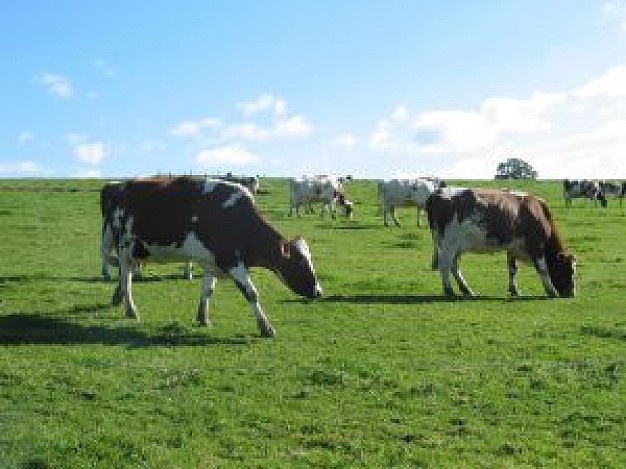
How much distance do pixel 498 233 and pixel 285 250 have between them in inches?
275

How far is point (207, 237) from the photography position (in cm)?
1611

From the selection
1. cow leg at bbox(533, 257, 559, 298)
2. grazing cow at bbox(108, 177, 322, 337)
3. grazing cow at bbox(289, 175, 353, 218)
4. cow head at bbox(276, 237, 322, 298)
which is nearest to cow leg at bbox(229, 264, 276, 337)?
grazing cow at bbox(108, 177, 322, 337)

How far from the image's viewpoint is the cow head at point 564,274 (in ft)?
71.3

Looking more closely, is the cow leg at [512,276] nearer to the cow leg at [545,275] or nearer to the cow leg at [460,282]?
the cow leg at [545,275]

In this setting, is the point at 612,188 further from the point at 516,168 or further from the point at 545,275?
the point at 516,168

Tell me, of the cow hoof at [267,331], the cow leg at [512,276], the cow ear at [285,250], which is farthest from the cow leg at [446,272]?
the cow hoof at [267,331]

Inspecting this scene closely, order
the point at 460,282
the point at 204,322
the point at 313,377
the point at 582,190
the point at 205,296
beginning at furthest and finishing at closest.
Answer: the point at 582,190, the point at 460,282, the point at 204,322, the point at 205,296, the point at 313,377

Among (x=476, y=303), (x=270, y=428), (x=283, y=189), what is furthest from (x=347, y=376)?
(x=283, y=189)

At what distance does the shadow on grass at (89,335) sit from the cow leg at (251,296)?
42 centimetres

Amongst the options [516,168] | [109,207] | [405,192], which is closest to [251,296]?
[109,207]

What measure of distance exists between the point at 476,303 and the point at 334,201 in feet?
95.0

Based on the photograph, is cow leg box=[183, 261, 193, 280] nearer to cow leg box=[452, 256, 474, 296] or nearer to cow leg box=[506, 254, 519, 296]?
cow leg box=[452, 256, 474, 296]

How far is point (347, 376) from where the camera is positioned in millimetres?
12531

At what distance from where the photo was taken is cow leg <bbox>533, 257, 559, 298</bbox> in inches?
859
